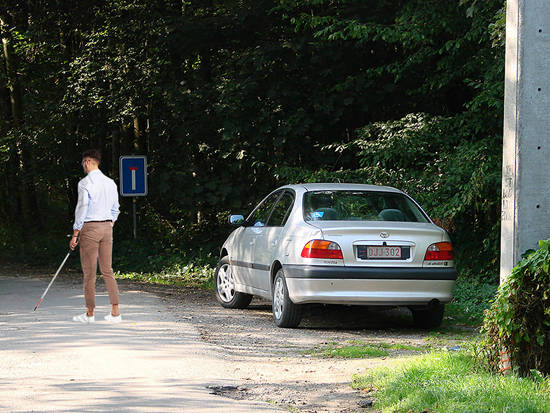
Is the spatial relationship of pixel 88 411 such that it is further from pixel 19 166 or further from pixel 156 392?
pixel 19 166

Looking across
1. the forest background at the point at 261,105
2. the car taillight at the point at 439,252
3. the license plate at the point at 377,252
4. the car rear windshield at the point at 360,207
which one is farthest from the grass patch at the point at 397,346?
the forest background at the point at 261,105

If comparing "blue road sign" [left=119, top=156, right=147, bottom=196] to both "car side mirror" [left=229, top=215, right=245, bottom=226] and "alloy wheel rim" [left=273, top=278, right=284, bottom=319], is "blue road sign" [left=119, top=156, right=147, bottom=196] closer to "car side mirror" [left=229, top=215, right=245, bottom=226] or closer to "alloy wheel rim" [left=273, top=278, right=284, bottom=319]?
"car side mirror" [left=229, top=215, right=245, bottom=226]

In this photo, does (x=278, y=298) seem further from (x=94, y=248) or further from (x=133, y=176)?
(x=133, y=176)

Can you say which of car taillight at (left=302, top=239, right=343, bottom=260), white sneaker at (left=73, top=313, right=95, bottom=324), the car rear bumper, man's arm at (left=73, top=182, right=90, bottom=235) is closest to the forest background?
the car rear bumper

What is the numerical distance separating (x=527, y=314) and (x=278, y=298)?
15.2ft

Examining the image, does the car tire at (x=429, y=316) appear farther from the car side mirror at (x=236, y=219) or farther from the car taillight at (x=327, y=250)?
the car side mirror at (x=236, y=219)

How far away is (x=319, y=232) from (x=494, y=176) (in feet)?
16.6

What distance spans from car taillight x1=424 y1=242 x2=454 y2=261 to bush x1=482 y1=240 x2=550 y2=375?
11.8 ft

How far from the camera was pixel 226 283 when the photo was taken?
13266 mm

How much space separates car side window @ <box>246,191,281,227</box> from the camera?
12.2 metres

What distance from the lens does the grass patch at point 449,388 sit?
18.8ft

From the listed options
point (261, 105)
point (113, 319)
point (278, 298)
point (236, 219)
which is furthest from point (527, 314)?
point (261, 105)

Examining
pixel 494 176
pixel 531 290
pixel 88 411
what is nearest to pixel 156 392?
pixel 88 411

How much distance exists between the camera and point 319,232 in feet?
33.6
